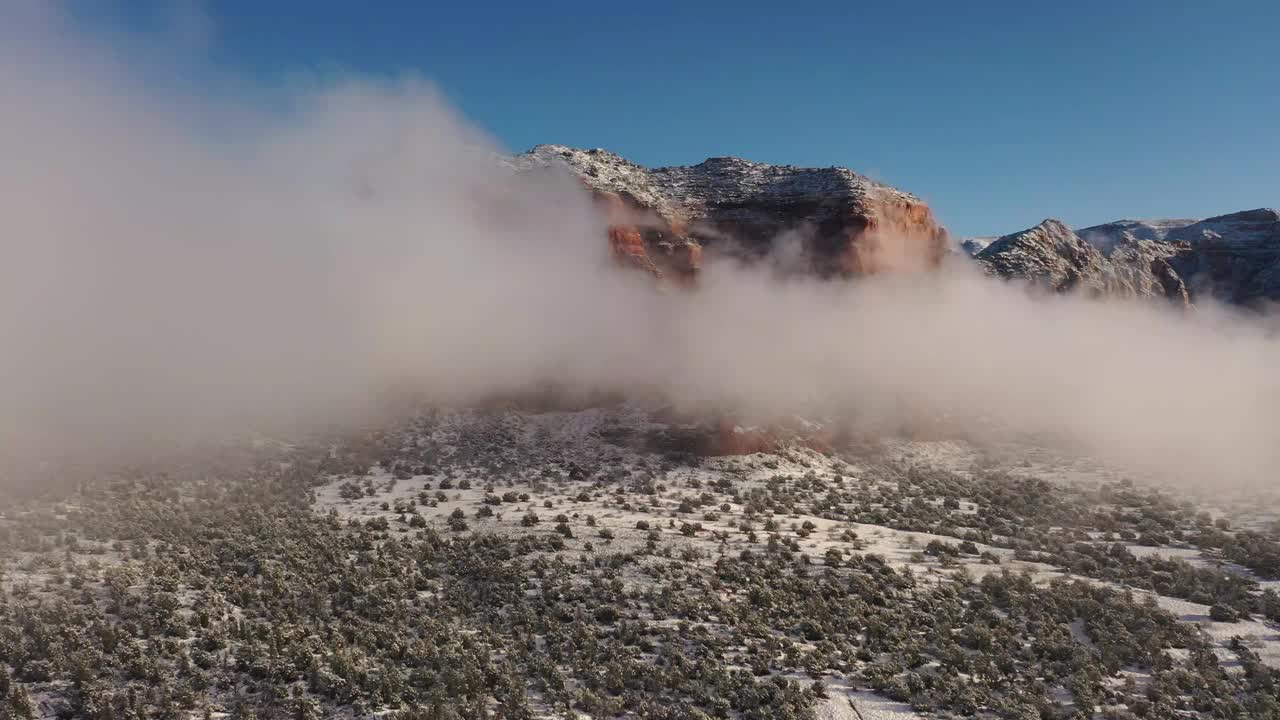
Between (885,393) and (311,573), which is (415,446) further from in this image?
(885,393)

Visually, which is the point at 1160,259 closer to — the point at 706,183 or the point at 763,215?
the point at 763,215

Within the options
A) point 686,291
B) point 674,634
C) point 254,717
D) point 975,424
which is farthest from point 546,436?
point 975,424

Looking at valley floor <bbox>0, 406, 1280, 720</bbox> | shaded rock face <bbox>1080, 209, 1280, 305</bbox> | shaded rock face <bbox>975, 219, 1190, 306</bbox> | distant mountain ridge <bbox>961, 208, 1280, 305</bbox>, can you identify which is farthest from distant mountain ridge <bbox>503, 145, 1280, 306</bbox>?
shaded rock face <bbox>1080, 209, 1280, 305</bbox>

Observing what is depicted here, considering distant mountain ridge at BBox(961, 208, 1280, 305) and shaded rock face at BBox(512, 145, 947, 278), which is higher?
shaded rock face at BBox(512, 145, 947, 278)

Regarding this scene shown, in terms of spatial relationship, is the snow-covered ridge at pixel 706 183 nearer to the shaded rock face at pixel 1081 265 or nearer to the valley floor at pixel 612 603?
the shaded rock face at pixel 1081 265

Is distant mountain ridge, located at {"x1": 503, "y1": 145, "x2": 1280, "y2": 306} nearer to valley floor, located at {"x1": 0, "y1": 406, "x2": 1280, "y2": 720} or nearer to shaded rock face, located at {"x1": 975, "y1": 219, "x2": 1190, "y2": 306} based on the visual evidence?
shaded rock face, located at {"x1": 975, "y1": 219, "x2": 1190, "y2": 306}

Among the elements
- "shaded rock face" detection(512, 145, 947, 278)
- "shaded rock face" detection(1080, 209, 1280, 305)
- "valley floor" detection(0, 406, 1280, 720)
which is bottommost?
"valley floor" detection(0, 406, 1280, 720)
